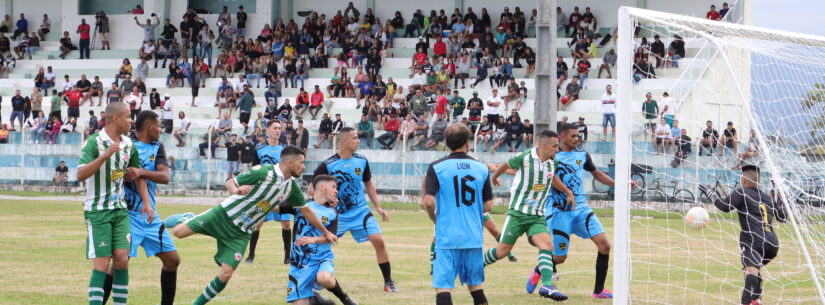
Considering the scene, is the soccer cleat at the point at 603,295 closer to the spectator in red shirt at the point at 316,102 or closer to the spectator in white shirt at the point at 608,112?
the spectator in white shirt at the point at 608,112

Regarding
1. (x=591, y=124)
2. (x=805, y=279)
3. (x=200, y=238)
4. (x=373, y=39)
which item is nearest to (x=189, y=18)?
(x=373, y=39)

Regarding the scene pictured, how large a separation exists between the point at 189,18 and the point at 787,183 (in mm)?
36520

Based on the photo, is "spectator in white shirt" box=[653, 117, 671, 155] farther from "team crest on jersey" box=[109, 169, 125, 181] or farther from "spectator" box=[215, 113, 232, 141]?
"spectator" box=[215, 113, 232, 141]

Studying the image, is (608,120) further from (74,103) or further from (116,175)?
(116,175)

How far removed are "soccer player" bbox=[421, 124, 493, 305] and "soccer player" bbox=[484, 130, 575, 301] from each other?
2.42 m

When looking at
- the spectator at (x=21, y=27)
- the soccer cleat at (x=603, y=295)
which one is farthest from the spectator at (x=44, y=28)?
the soccer cleat at (x=603, y=295)

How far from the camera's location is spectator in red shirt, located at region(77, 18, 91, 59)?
4566cm

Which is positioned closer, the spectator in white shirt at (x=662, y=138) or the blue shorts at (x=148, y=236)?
the blue shorts at (x=148, y=236)

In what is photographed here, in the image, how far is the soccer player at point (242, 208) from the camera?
905 centimetres

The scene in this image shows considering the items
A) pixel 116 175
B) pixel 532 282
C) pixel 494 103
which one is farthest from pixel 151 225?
pixel 494 103

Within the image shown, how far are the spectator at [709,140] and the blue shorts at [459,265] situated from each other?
21.0 ft

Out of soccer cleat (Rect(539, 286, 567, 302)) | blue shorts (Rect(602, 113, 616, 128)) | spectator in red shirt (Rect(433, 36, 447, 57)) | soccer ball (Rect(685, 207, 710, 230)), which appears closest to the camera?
soccer cleat (Rect(539, 286, 567, 302))

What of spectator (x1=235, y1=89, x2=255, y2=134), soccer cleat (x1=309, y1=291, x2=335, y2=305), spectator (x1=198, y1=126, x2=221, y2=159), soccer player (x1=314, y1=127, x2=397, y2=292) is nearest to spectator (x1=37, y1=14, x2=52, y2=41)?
spectator (x1=235, y1=89, x2=255, y2=134)

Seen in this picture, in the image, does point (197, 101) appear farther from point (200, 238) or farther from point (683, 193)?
point (683, 193)
